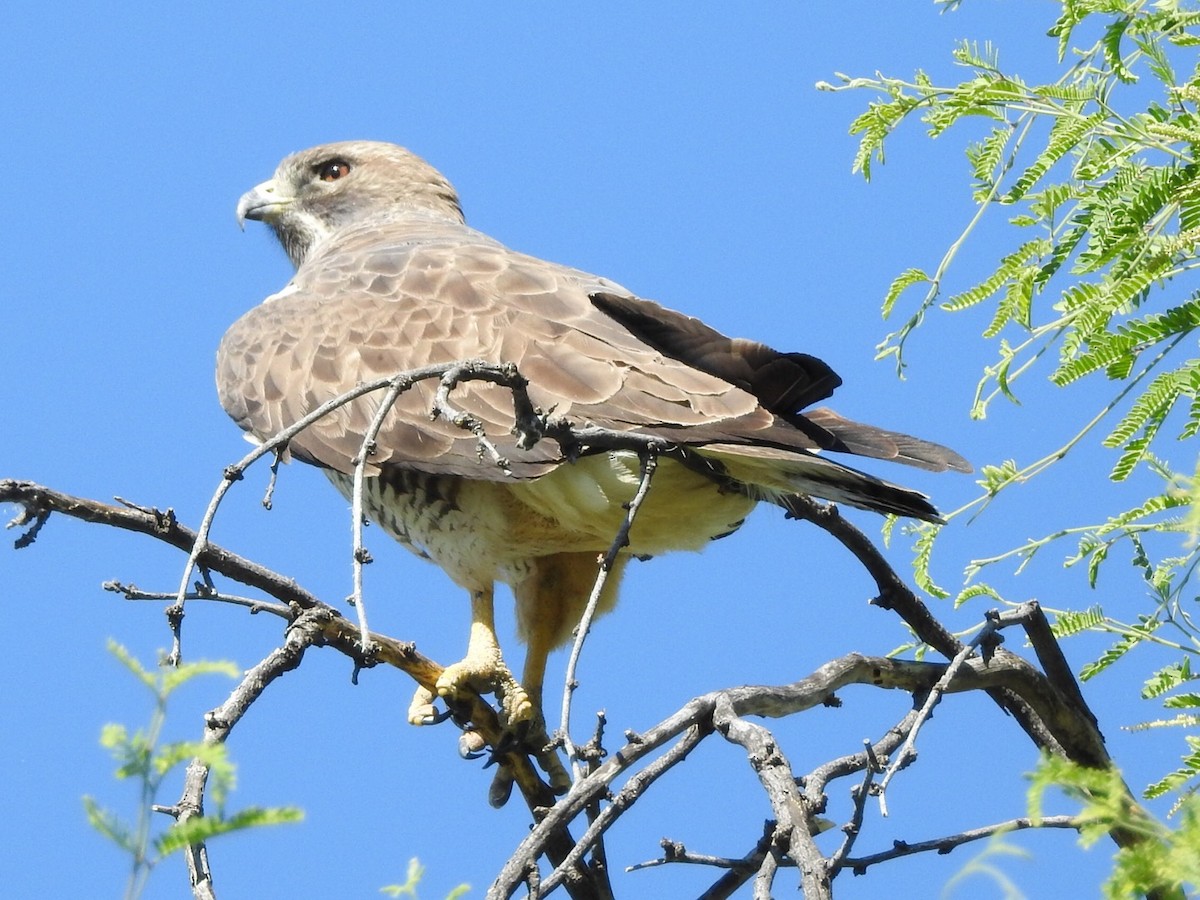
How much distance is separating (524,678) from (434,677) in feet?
2.12

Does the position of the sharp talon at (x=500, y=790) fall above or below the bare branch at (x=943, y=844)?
above

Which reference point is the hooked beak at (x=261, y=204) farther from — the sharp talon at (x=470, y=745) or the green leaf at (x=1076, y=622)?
the green leaf at (x=1076, y=622)

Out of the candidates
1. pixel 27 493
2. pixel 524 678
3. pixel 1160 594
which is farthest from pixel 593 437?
pixel 524 678

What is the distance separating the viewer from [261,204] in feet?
20.6

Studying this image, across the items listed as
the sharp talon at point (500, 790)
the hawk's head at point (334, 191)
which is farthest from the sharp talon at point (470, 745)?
the hawk's head at point (334, 191)

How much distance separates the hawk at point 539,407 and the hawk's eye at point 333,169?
1360mm

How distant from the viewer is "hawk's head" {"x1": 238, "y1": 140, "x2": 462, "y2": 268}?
20.4 ft

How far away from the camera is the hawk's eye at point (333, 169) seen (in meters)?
6.33

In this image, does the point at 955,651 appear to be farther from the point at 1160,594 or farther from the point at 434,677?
the point at 434,677

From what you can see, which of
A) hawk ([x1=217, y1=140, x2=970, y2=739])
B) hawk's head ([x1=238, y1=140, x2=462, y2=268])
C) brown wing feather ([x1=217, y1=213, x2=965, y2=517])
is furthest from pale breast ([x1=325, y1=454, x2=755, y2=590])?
hawk's head ([x1=238, y1=140, x2=462, y2=268])

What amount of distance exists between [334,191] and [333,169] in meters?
0.14

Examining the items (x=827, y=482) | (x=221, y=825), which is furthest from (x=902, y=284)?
(x=221, y=825)

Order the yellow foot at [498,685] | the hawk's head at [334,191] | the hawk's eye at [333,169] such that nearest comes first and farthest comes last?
the yellow foot at [498,685] → the hawk's head at [334,191] → the hawk's eye at [333,169]

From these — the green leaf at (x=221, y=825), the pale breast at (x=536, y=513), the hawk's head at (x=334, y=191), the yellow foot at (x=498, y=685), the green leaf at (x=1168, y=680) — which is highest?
the hawk's head at (x=334, y=191)
